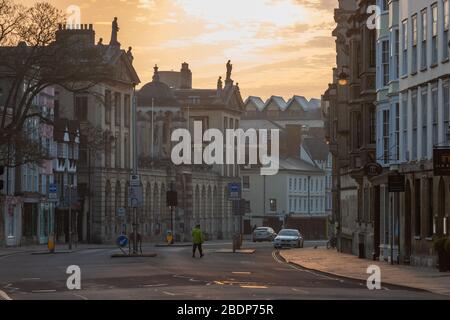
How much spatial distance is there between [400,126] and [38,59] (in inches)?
846

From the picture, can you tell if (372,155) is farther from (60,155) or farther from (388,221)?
(60,155)

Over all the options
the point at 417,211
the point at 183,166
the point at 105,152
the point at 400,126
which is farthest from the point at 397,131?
the point at 183,166

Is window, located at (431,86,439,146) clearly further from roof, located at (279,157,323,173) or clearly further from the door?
roof, located at (279,157,323,173)

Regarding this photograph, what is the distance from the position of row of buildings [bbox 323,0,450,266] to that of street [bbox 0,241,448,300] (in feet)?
16.4

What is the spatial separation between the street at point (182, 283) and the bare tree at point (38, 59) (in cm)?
1552

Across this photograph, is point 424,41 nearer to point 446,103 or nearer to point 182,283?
point 446,103

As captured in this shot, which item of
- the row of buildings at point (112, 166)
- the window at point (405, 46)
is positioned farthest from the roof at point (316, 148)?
the window at point (405, 46)

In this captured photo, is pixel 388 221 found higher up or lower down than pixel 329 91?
lower down

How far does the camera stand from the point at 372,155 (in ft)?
218

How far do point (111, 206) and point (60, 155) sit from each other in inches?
654
